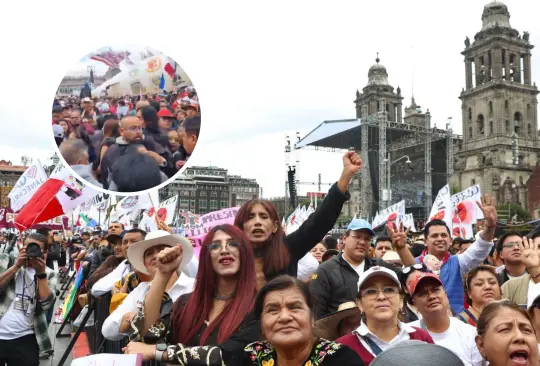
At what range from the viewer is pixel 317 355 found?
7.48 ft

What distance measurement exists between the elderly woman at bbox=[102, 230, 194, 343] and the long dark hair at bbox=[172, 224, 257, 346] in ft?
0.58

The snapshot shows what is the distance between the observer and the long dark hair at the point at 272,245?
3.55 metres

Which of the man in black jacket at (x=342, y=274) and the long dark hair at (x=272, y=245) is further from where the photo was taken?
the man in black jacket at (x=342, y=274)

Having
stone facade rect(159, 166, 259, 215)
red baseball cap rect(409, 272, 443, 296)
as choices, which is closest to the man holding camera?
red baseball cap rect(409, 272, 443, 296)

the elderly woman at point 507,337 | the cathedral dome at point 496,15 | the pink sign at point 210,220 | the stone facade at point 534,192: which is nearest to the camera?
the elderly woman at point 507,337

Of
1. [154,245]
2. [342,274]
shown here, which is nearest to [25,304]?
[154,245]

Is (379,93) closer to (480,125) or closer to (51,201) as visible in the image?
(480,125)

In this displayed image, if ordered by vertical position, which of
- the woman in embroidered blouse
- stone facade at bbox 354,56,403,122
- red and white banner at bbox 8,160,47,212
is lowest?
the woman in embroidered blouse

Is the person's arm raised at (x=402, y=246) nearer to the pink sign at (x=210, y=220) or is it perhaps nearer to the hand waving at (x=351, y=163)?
the hand waving at (x=351, y=163)

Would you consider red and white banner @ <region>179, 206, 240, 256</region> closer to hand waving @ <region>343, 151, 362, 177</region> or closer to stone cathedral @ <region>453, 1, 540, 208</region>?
hand waving @ <region>343, 151, 362, 177</region>

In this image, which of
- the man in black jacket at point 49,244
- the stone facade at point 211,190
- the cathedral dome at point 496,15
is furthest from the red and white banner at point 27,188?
the stone facade at point 211,190

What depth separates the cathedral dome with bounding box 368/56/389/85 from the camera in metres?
75.2

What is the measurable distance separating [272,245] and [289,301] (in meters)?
1.27

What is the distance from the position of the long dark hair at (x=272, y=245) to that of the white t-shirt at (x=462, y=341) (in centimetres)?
93
